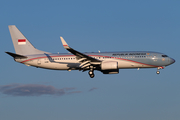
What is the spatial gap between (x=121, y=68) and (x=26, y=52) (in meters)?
19.1

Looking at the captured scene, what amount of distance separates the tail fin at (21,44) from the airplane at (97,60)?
1.09m

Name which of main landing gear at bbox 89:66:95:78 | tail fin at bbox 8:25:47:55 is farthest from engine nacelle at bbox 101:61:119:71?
tail fin at bbox 8:25:47:55

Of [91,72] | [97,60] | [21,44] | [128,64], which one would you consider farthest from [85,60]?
[21,44]

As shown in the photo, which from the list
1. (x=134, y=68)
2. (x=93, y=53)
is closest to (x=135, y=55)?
(x=134, y=68)

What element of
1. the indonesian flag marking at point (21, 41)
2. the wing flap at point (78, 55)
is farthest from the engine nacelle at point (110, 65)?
the indonesian flag marking at point (21, 41)

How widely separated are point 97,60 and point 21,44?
16872mm

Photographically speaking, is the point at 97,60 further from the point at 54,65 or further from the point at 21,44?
the point at 21,44

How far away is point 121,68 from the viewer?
53.2 meters

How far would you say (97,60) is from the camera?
51.2 metres

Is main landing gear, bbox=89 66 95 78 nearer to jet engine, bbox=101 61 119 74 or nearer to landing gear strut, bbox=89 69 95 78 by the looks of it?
landing gear strut, bbox=89 69 95 78

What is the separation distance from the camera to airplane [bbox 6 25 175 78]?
169ft

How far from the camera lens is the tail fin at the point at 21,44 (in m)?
57.2

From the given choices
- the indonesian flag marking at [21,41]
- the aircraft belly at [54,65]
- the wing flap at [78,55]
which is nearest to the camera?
the wing flap at [78,55]

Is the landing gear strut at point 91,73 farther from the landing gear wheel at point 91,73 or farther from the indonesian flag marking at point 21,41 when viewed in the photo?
the indonesian flag marking at point 21,41
